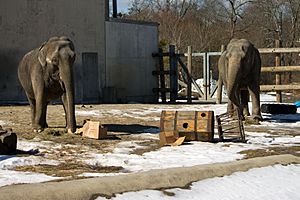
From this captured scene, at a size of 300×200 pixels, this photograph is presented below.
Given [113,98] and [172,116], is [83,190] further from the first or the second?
[113,98]

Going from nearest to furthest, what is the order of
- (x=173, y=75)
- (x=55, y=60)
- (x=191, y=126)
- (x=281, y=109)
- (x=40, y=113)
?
1. (x=191, y=126)
2. (x=55, y=60)
3. (x=40, y=113)
4. (x=281, y=109)
5. (x=173, y=75)

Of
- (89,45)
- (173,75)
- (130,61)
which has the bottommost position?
(173,75)

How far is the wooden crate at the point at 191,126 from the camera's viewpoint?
11914 mm

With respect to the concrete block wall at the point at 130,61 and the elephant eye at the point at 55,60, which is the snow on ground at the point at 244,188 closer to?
the elephant eye at the point at 55,60

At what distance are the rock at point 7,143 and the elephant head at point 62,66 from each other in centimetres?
262

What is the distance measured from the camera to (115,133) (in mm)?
13625

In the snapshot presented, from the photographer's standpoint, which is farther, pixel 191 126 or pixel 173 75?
pixel 173 75

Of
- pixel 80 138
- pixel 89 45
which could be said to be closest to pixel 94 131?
pixel 80 138

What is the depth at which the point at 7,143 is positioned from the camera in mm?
10336

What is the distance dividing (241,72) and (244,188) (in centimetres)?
832

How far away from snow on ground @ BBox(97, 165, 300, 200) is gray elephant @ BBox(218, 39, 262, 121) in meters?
6.56

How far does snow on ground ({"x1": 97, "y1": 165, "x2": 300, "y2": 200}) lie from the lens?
7.36 m

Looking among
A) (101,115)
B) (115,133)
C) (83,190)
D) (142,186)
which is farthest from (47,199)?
(101,115)

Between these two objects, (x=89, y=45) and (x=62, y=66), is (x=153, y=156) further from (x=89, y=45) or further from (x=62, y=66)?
(x=89, y=45)
